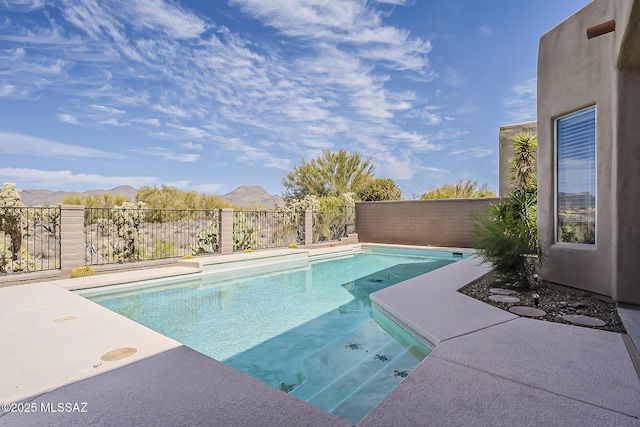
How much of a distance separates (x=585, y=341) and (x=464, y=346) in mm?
1088

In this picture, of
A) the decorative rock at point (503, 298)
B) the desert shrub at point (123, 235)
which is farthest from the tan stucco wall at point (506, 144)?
the desert shrub at point (123, 235)

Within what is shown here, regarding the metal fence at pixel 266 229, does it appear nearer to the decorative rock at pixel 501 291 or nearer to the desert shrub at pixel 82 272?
the desert shrub at pixel 82 272

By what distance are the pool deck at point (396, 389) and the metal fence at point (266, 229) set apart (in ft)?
24.9

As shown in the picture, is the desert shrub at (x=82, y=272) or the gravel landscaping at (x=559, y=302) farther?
the desert shrub at (x=82, y=272)

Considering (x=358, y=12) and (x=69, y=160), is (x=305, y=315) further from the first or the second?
(x=69, y=160)

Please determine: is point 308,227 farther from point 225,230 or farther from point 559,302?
point 559,302

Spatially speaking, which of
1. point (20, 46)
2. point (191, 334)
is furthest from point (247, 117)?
point (191, 334)

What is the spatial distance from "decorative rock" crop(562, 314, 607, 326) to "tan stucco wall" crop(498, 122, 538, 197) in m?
10.6

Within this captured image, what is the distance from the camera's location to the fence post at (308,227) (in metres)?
12.4

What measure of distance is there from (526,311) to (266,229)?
33.5 feet

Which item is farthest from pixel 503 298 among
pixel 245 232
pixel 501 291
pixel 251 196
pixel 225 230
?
pixel 251 196

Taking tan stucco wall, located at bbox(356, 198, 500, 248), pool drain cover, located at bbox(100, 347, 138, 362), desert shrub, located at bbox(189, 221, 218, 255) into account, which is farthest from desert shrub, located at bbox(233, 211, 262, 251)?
pool drain cover, located at bbox(100, 347, 138, 362)

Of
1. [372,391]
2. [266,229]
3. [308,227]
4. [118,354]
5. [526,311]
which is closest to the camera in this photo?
[372,391]

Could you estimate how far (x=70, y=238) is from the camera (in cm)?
673
